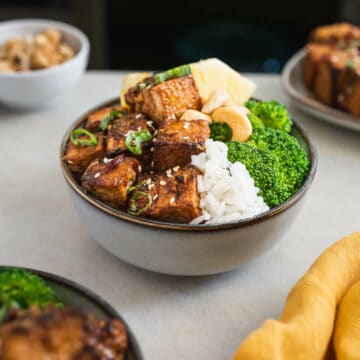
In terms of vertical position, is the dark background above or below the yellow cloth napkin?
below

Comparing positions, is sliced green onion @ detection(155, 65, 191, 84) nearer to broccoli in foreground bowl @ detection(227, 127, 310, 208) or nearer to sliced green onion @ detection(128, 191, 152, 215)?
broccoli in foreground bowl @ detection(227, 127, 310, 208)

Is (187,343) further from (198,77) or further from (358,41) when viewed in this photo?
(358,41)

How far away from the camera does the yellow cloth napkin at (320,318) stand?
108 centimetres

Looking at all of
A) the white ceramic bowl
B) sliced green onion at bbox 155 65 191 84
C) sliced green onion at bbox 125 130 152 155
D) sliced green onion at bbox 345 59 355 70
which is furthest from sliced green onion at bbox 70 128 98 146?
sliced green onion at bbox 345 59 355 70

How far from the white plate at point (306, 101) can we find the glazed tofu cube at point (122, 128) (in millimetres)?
725

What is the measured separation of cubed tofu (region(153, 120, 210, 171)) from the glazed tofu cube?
74 mm

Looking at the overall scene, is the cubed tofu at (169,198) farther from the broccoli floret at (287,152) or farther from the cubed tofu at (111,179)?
→ the broccoli floret at (287,152)

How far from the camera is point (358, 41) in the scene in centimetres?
226

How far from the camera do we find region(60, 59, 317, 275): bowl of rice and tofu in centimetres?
124

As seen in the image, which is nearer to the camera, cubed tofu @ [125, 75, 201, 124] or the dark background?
cubed tofu @ [125, 75, 201, 124]

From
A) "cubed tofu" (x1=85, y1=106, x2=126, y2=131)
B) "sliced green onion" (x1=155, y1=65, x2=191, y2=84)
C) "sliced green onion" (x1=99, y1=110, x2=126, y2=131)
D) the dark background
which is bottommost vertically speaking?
the dark background

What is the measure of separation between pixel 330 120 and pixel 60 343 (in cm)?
136

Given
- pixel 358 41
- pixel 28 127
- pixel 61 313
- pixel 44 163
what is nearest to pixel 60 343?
pixel 61 313

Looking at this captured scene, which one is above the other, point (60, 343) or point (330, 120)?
point (60, 343)
